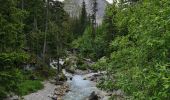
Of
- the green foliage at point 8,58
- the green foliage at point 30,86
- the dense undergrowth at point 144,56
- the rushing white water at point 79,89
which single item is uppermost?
the dense undergrowth at point 144,56

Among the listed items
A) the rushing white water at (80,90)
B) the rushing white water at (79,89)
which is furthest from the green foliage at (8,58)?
the rushing white water at (79,89)

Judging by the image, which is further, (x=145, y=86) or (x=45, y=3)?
(x=45, y=3)

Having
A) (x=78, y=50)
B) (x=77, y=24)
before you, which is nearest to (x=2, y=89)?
(x=78, y=50)

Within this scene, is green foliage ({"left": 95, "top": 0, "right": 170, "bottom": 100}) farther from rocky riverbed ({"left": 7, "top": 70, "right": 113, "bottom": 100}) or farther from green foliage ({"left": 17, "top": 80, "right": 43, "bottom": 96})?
green foliage ({"left": 17, "top": 80, "right": 43, "bottom": 96})

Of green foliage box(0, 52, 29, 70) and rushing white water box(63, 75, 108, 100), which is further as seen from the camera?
rushing white water box(63, 75, 108, 100)

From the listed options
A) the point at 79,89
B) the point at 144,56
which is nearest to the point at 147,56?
the point at 144,56

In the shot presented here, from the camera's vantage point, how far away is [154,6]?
9836 millimetres

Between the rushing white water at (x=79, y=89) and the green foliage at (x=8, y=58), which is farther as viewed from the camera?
the rushing white water at (x=79, y=89)

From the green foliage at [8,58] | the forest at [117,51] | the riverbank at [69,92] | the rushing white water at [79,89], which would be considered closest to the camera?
the forest at [117,51]

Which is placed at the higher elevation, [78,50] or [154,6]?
[154,6]

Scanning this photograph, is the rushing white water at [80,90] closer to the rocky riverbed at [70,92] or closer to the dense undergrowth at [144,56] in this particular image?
the rocky riverbed at [70,92]

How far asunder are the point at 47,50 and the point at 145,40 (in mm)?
42308

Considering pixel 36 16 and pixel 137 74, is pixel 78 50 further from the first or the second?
pixel 137 74

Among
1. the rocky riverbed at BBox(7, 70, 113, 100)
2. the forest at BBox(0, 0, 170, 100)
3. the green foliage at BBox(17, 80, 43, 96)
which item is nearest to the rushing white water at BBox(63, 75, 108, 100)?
the rocky riverbed at BBox(7, 70, 113, 100)
